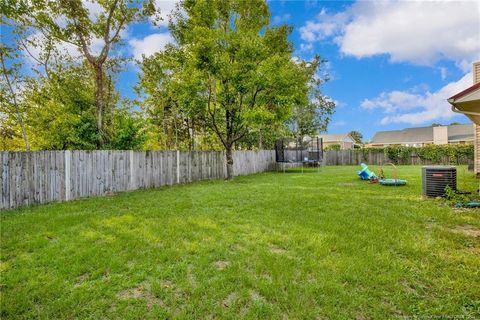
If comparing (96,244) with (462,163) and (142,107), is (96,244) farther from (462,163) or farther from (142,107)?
(462,163)

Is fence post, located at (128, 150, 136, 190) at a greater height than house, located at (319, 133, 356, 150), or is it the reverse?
house, located at (319, 133, 356, 150)

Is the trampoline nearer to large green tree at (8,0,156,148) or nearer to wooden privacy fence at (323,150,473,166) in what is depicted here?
wooden privacy fence at (323,150,473,166)

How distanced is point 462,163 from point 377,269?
25.8 m

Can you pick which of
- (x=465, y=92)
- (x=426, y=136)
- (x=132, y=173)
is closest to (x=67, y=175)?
(x=132, y=173)

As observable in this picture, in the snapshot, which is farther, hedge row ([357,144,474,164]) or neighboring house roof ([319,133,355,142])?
neighboring house roof ([319,133,355,142])

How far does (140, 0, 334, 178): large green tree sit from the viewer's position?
974cm

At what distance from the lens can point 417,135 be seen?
37.2m

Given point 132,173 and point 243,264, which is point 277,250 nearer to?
point 243,264

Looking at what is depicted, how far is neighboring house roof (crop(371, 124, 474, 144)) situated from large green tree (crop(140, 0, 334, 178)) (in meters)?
34.1

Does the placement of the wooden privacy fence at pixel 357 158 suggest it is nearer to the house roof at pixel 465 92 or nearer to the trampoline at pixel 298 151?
the trampoline at pixel 298 151

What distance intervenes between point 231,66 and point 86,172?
20.5 ft

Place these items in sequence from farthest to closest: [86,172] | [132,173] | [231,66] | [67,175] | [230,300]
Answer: [231,66], [132,173], [86,172], [67,175], [230,300]

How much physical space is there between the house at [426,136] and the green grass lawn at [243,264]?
3680 cm

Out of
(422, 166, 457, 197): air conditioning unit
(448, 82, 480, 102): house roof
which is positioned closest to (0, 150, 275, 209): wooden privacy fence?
(422, 166, 457, 197): air conditioning unit
